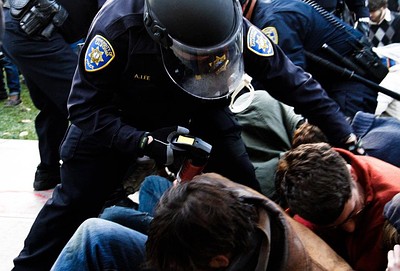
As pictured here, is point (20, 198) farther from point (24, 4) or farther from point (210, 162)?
point (210, 162)

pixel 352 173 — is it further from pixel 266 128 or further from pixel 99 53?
pixel 99 53

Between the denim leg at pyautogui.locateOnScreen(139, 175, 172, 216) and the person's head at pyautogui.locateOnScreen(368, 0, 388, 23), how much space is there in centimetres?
314

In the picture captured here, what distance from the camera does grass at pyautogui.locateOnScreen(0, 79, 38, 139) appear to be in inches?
197

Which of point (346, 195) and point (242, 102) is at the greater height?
point (346, 195)

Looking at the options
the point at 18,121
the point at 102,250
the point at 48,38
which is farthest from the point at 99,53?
the point at 18,121

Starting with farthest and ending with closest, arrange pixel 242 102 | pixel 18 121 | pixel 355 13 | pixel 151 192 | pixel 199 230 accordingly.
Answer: pixel 18 121
pixel 355 13
pixel 242 102
pixel 151 192
pixel 199 230

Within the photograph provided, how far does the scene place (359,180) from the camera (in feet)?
6.47

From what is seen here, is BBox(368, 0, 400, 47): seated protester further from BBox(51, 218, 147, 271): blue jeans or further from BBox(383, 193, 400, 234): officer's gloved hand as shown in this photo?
BBox(51, 218, 147, 271): blue jeans

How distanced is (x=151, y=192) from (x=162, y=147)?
212 mm

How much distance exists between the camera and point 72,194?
95.3 inches

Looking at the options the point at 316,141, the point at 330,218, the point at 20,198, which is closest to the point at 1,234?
the point at 20,198

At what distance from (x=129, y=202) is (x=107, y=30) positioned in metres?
0.99

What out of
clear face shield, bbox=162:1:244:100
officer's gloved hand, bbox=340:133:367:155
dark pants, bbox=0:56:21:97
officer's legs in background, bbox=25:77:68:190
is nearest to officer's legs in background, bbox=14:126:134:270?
clear face shield, bbox=162:1:244:100

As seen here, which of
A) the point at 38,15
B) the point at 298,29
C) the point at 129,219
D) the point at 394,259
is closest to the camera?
the point at 394,259
